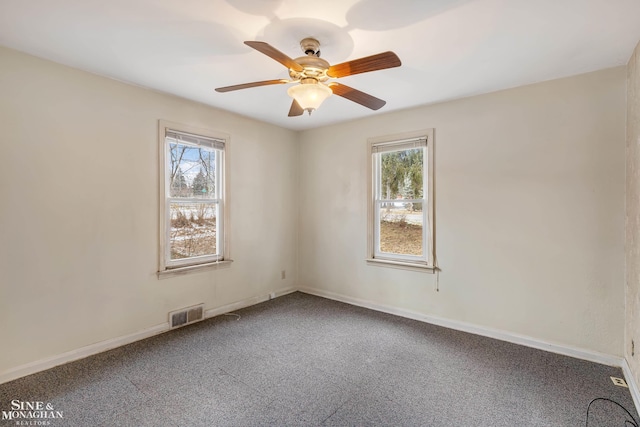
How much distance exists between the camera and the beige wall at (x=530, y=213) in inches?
102

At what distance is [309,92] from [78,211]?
87.4 inches

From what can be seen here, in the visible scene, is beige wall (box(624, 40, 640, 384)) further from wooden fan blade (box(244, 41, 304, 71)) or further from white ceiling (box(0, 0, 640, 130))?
wooden fan blade (box(244, 41, 304, 71))

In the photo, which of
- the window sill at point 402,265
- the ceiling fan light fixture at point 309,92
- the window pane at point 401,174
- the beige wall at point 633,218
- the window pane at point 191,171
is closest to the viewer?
the ceiling fan light fixture at point 309,92

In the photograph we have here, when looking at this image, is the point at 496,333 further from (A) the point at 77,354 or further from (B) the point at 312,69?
(A) the point at 77,354

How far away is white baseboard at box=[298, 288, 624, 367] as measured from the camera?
2.60m

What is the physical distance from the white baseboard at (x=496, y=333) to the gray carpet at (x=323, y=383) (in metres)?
0.09

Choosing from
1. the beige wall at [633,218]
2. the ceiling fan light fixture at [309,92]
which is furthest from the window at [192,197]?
the beige wall at [633,218]

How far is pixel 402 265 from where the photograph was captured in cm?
370

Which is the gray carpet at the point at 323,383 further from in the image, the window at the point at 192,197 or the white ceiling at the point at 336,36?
the white ceiling at the point at 336,36

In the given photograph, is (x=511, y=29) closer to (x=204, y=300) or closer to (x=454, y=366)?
(x=454, y=366)

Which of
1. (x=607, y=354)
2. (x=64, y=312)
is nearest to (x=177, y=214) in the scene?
(x=64, y=312)

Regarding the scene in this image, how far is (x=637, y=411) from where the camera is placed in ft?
6.51

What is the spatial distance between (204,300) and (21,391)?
1.62 m

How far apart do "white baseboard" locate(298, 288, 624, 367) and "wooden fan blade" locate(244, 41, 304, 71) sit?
2.97 m
